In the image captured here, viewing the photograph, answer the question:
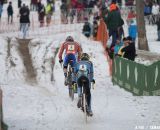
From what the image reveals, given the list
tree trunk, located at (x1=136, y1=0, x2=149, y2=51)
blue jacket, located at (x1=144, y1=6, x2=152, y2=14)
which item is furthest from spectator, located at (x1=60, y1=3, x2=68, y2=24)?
tree trunk, located at (x1=136, y1=0, x2=149, y2=51)

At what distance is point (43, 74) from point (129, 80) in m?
5.88

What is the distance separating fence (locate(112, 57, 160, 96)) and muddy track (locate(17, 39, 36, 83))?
436cm

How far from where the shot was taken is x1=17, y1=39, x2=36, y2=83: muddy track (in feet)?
81.4

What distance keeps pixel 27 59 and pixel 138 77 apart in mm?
10094

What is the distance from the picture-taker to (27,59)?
28312 millimetres

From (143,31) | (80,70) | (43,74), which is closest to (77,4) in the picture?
(143,31)

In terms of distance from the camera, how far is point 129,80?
798 inches

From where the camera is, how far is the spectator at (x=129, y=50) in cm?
1923

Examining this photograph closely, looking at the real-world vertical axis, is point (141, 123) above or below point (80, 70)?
below

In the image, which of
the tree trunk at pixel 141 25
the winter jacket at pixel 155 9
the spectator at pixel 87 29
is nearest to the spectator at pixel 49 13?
the spectator at pixel 87 29

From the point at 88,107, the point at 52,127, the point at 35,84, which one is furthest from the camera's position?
the point at 35,84

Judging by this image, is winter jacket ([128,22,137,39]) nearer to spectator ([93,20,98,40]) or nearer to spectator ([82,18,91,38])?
spectator ([93,20,98,40])

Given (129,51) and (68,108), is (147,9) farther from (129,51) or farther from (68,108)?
(68,108)

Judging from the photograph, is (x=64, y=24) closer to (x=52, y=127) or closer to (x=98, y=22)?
(x=98, y=22)
